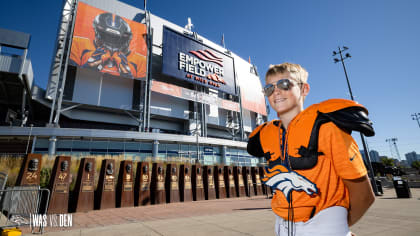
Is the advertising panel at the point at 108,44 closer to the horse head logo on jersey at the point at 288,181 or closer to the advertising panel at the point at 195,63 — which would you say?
the advertising panel at the point at 195,63

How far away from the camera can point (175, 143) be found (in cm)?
2541

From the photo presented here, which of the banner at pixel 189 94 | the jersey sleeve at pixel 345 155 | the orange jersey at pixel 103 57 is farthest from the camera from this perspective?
the banner at pixel 189 94

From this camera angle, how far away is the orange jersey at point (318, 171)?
1.01m

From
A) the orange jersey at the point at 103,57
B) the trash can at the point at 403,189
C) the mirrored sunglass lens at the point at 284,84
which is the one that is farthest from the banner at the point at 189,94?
the mirrored sunglass lens at the point at 284,84

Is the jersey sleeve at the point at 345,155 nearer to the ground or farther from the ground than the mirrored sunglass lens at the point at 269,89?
nearer to the ground

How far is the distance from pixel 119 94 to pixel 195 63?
41.3ft

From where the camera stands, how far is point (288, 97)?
132cm

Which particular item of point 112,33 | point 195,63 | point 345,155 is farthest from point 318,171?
point 195,63

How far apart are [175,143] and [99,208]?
18.3 m

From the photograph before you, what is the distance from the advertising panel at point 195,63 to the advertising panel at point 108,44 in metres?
3.62

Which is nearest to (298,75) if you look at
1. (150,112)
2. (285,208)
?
(285,208)

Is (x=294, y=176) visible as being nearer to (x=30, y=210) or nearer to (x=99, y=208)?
(x=30, y=210)

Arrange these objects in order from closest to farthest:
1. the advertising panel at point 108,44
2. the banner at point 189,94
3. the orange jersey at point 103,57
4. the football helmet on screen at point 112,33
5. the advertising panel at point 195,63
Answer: the orange jersey at point 103,57, the advertising panel at point 108,44, the football helmet on screen at point 112,33, the banner at point 189,94, the advertising panel at point 195,63

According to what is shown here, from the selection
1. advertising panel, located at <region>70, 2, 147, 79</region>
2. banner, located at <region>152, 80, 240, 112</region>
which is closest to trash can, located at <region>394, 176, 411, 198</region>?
banner, located at <region>152, 80, 240, 112</region>
